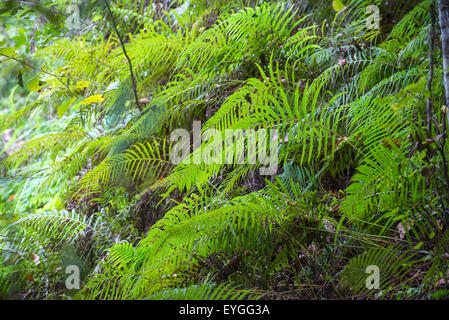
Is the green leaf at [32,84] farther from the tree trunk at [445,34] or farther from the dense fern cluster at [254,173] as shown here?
the tree trunk at [445,34]

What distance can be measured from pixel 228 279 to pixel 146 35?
208 centimetres

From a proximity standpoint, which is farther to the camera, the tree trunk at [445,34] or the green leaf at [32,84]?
the green leaf at [32,84]

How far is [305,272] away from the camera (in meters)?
1.59

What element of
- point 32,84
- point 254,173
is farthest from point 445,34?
point 32,84

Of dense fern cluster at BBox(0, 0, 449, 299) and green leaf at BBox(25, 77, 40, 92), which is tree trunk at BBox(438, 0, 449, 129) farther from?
green leaf at BBox(25, 77, 40, 92)

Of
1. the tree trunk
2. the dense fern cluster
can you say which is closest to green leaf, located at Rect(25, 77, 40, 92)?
the dense fern cluster

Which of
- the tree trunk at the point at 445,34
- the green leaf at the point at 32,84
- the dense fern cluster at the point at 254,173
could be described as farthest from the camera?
the green leaf at the point at 32,84

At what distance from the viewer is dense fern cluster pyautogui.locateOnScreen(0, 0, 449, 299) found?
152cm

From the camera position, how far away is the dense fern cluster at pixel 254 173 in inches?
59.9

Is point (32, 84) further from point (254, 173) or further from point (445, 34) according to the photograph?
point (445, 34)

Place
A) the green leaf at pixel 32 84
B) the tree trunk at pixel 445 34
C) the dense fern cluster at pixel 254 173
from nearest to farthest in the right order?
the tree trunk at pixel 445 34 → the dense fern cluster at pixel 254 173 → the green leaf at pixel 32 84

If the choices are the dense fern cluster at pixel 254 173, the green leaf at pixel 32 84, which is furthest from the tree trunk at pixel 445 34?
the green leaf at pixel 32 84
